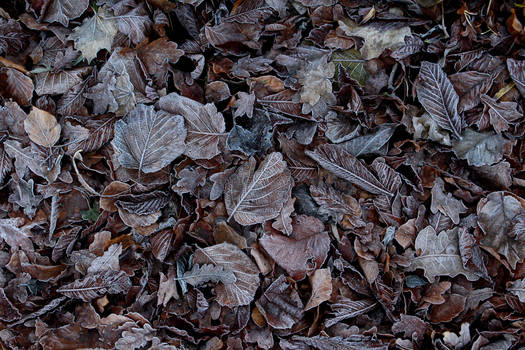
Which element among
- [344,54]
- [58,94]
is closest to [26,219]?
[58,94]

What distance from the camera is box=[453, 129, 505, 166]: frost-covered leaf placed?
1898mm

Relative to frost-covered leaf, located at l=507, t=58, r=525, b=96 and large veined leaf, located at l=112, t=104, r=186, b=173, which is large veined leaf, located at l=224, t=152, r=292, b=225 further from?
frost-covered leaf, located at l=507, t=58, r=525, b=96

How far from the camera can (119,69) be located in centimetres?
191

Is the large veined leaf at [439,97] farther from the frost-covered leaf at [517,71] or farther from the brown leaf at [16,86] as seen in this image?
the brown leaf at [16,86]

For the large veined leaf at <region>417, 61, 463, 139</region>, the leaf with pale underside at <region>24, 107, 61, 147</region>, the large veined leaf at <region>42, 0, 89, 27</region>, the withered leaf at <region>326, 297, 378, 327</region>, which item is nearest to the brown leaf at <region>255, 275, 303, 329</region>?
the withered leaf at <region>326, 297, 378, 327</region>

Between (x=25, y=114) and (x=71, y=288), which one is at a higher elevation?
(x=25, y=114)

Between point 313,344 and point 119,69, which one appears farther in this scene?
point 119,69

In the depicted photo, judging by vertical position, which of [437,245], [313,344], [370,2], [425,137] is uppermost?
[370,2]

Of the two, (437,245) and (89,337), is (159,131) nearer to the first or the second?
(89,337)

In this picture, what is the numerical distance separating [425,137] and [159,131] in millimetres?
1083

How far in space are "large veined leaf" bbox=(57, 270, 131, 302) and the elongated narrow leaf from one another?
2.88ft

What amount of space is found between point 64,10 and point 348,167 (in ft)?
4.40

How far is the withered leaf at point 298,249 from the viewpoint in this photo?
1792 millimetres

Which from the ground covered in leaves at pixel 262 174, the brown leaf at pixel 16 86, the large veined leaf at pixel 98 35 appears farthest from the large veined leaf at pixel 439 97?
the brown leaf at pixel 16 86
